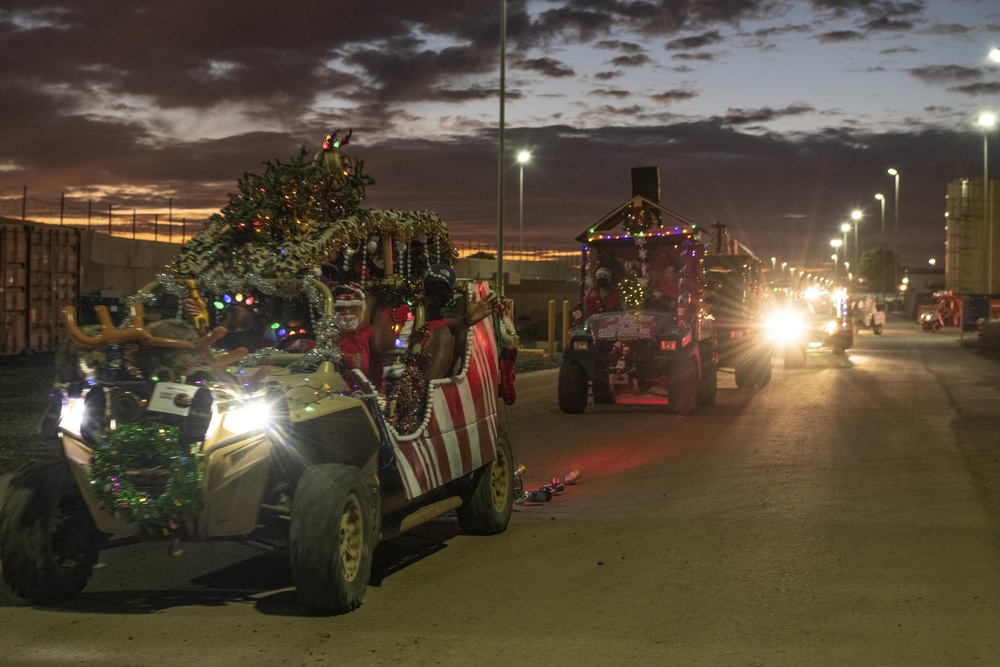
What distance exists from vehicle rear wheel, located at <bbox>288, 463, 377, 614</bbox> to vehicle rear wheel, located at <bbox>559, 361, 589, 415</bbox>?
11.8 m

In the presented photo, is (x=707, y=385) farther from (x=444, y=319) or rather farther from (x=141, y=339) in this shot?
(x=141, y=339)

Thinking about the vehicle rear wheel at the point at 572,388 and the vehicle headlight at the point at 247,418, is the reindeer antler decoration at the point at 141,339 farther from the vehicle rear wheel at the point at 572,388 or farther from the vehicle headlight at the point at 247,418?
the vehicle rear wheel at the point at 572,388

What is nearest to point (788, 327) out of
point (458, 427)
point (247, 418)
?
point (458, 427)

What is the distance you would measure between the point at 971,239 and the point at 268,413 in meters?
67.2

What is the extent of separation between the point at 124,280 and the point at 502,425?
92.9ft

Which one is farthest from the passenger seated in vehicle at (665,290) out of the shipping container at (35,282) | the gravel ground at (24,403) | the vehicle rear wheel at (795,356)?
the shipping container at (35,282)

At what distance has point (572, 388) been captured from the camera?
18.5 metres

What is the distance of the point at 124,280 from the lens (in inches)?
1396

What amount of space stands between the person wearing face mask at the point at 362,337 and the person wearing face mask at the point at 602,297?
10981mm

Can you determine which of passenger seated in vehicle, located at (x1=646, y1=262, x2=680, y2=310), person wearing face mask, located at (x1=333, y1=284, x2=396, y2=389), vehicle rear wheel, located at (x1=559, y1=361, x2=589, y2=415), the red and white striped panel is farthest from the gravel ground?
passenger seated in vehicle, located at (x1=646, y1=262, x2=680, y2=310)

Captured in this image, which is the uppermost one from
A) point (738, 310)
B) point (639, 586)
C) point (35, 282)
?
point (35, 282)

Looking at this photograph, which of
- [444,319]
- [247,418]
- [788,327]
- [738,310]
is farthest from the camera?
[788,327]

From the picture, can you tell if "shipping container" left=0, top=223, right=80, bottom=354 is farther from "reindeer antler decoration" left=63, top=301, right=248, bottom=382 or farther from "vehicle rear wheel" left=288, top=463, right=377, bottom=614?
"vehicle rear wheel" left=288, top=463, right=377, bottom=614

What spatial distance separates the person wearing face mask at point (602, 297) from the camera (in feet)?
63.3
